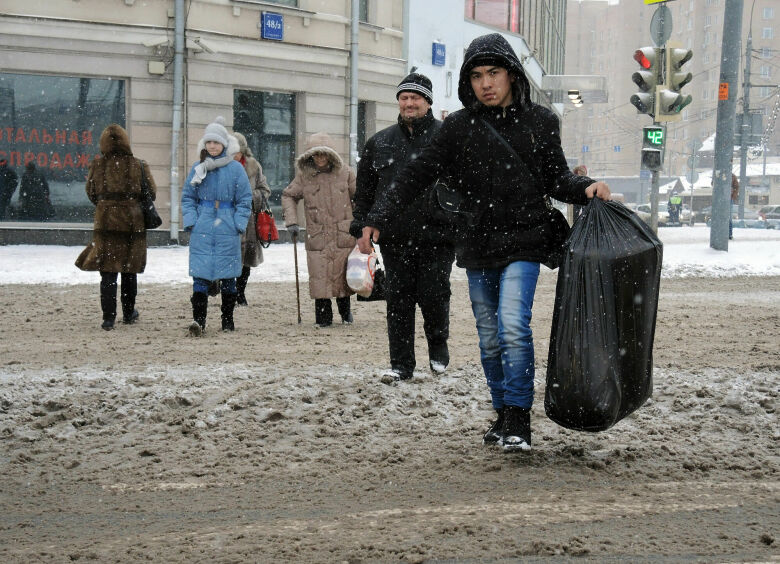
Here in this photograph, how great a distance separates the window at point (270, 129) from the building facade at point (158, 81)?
0.07 feet

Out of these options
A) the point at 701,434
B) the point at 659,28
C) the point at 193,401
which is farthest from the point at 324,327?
the point at 659,28

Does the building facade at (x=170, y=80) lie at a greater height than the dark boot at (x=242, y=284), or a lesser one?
greater

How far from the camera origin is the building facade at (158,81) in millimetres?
18203

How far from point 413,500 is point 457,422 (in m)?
1.34

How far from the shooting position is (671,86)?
13672mm

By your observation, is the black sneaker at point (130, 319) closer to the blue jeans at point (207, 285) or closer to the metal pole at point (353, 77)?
the blue jeans at point (207, 285)

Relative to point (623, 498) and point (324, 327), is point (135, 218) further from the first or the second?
point (623, 498)

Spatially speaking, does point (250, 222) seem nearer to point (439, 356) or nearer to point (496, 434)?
point (439, 356)

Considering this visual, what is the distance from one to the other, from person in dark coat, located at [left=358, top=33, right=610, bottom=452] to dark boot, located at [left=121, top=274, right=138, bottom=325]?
510cm

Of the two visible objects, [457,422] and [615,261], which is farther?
[457,422]

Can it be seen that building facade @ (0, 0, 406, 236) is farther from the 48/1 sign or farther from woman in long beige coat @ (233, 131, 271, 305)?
woman in long beige coat @ (233, 131, 271, 305)

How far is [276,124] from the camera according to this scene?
2105cm

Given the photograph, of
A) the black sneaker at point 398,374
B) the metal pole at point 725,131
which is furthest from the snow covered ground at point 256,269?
the black sneaker at point 398,374

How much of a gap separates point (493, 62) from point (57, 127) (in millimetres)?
15891
